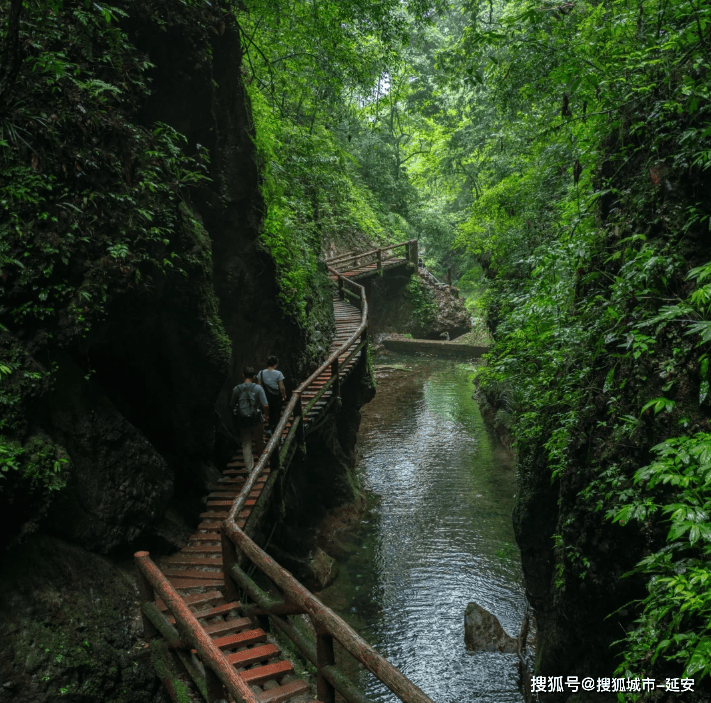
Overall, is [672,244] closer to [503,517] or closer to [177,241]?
[177,241]

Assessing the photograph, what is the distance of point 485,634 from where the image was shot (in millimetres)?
10008

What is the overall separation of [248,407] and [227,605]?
3.75 meters

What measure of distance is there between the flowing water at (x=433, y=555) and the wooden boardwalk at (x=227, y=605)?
375 centimetres

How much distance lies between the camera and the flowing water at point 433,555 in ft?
31.5

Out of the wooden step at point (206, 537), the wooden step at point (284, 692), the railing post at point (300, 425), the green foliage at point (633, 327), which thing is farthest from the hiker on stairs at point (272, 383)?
the wooden step at point (284, 692)

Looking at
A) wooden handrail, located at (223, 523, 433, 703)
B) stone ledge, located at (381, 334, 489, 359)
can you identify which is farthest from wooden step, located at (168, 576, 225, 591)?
stone ledge, located at (381, 334, 489, 359)

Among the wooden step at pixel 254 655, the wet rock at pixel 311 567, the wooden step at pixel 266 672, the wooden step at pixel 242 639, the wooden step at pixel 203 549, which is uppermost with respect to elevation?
the wet rock at pixel 311 567

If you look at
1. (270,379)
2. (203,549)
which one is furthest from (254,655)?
(270,379)

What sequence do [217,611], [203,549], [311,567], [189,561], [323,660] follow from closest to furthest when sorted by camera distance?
[323,660]
[217,611]
[189,561]
[203,549]
[311,567]

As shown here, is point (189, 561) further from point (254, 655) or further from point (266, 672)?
point (266, 672)

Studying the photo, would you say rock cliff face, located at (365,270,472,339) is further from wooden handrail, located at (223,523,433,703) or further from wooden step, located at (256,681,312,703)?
wooden step, located at (256,681,312,703)

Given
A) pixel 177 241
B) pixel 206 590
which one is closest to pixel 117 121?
pixel 177 241

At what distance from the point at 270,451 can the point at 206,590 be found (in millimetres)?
2733

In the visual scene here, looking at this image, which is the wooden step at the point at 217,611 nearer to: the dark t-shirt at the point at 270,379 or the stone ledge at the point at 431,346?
the dark t-shirt at the point at 270,379
